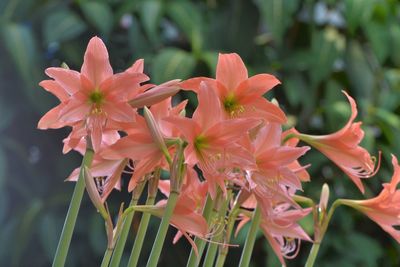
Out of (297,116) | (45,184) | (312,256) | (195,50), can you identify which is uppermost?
(312,256)

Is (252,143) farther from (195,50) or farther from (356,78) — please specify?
(356,78)

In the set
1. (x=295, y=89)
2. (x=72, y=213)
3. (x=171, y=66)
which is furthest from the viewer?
(x=295, y=89)

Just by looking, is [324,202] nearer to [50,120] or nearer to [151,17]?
[50,120]

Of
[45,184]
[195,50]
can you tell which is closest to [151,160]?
[195,50]

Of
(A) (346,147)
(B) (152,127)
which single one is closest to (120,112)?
(B) (152,127)

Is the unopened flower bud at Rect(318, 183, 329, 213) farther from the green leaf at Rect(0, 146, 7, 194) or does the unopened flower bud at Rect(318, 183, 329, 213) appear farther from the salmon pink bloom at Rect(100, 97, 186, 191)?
the green leaf at Rect(0, 146, 7, 194)

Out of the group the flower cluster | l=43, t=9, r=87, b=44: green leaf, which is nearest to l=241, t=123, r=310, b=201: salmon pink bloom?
the flower cluster
